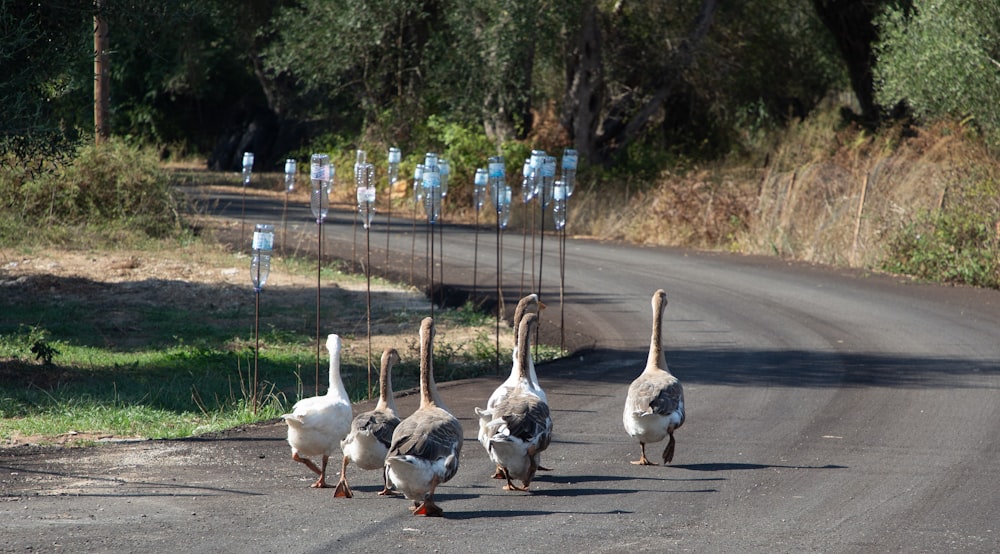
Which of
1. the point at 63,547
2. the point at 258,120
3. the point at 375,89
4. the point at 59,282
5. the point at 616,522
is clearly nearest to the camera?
the point at 63,547

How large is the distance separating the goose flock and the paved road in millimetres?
236

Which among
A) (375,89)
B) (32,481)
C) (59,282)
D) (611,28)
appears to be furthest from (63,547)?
(375,89)

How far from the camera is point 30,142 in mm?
12461

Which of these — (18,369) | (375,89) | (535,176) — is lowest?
(18,369)

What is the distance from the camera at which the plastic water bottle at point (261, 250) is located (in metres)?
9.78

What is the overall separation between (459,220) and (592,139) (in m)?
4.63

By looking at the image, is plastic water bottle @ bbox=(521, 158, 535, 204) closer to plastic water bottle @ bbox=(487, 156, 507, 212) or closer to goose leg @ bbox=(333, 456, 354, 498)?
plastic water bottle @ bbox=(487, 156, 507, 212)

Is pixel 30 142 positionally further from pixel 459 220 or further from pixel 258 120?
pixel 258 120

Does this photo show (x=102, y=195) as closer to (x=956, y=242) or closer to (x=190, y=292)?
(x=190, y=292)

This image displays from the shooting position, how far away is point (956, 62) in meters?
21.7

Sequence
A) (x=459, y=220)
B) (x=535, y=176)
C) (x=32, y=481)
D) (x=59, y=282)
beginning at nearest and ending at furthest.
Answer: (x=32, y=481), (x=535, y=176), (x=59, y=282), (x=459, y=220)

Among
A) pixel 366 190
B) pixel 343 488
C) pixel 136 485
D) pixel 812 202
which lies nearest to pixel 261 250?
pixel 366 190

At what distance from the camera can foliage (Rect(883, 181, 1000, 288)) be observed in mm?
19547

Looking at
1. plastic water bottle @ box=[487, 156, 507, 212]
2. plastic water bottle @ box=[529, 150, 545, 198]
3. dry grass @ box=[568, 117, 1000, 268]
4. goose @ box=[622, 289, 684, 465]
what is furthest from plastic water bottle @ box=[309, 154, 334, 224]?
dry grass @ box=[568, 117, 1000, 268]
